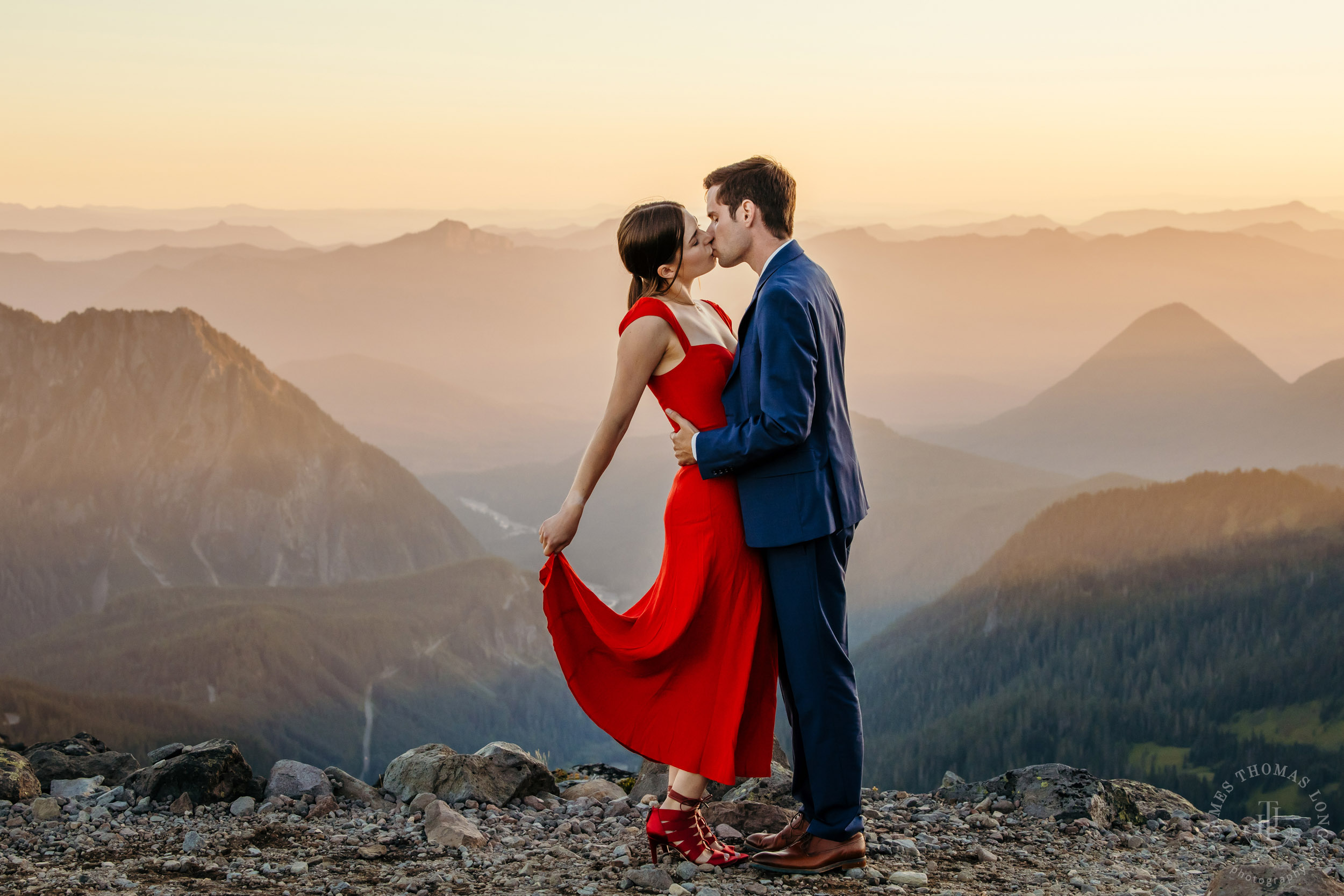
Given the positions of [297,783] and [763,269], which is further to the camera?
[297,783]

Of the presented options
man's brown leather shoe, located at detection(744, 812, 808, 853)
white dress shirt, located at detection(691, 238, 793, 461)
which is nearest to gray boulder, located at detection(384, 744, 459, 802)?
man's brown leather shoe, located at detection(744, 812, 808, 853)

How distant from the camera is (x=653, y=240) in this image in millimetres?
3783

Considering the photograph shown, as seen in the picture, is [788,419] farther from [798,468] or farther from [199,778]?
[199,778]

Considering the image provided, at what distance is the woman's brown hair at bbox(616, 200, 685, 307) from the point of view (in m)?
3.78

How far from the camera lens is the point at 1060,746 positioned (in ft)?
81.4

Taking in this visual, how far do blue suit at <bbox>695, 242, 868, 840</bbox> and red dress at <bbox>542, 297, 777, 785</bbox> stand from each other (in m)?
0.09

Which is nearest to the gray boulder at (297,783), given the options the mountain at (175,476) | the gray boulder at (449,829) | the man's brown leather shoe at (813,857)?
the gray boulder at (449,829)

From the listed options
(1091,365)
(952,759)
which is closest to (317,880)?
(952,759)

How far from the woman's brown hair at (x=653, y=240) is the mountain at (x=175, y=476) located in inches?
1372

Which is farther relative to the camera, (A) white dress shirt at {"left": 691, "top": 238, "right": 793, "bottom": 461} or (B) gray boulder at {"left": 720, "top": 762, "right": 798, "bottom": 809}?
(B) gray boulder at {"left": 720, "top": 762, "right": 798, "bottom": 809}

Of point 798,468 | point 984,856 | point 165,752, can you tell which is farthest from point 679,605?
point 165,752

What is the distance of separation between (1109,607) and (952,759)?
8.31 metres

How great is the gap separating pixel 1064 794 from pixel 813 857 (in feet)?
6.66

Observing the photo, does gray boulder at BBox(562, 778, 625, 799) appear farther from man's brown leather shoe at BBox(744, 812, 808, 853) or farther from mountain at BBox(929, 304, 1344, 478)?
mountain at BBox(929, 304, 1344, 478)
